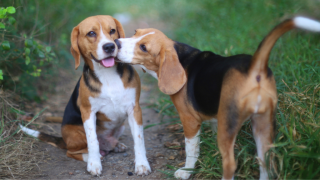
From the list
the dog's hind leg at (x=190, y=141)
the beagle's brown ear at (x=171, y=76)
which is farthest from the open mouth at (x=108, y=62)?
the dog's hind leg at (x=190, y=141)

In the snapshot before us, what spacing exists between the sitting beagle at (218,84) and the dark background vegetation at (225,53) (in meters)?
0.27

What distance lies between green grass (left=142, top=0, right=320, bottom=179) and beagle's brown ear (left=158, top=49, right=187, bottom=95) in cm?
75

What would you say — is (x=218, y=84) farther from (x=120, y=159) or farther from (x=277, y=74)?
(x=277, y=74)

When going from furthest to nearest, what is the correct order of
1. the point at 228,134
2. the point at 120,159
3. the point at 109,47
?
1. the point at 120,159
2. the point at 109,47
3. the point at 228,134

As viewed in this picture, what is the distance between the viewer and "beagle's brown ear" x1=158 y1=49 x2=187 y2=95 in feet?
10.3

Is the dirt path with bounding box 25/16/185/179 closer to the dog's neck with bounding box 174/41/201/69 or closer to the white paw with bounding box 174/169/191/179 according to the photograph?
the white paw with bounding box 174/169/191/179

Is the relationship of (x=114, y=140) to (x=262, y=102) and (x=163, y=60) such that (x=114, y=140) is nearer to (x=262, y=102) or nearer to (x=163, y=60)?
(x=163, y=60)

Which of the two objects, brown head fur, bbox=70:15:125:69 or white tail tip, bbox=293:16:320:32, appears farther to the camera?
brown head fur, bbox=70:15:125:69

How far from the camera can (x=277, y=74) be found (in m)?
4.73

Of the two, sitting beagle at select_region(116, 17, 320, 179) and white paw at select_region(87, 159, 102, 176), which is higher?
sitting beagle at select_region(116, 17, 320, 179)

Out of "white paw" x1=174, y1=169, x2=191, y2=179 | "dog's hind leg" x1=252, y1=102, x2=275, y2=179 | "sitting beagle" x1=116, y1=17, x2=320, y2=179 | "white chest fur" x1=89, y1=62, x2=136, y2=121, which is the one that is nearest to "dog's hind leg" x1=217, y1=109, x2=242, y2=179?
"sitting beagle" x1=116, y1=17, x2=320, y2=179

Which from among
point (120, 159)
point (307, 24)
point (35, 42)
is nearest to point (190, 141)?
point (120, 159)

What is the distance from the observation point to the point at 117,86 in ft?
11.5

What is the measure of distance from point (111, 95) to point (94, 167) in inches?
35.1
